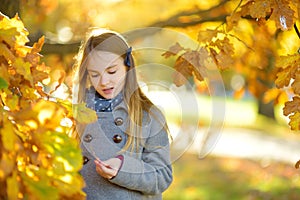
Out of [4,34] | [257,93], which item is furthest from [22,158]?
[257,93]

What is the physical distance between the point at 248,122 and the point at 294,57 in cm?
1328

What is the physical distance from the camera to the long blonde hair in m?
2.11

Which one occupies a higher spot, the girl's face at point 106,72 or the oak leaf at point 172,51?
the oak leaf at point 172,51

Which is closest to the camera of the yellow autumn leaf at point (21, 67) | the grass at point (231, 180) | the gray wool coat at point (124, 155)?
the yellow autumn leaf at point (21, 67)

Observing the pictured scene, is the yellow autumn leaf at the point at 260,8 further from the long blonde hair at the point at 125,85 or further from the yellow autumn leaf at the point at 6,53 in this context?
the yellow autumn leaf at the point at 6,53

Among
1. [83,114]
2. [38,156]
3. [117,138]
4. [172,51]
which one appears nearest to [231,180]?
[172,51]

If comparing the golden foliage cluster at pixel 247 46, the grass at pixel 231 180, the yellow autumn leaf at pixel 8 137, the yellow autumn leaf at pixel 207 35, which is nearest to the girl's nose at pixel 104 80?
the golden foliage cluster at pixel 247 46

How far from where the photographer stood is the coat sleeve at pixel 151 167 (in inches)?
79.4

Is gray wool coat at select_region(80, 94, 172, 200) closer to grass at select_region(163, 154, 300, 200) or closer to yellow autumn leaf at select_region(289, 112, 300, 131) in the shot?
yellow autumn leaf at select_region(289, 112, 300, 131)

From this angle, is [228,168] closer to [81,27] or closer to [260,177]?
[260,177]

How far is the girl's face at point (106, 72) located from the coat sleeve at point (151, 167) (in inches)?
6.7

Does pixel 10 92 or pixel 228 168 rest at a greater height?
pixel 228 168

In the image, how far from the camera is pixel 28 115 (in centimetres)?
143

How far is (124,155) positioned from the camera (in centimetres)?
202
